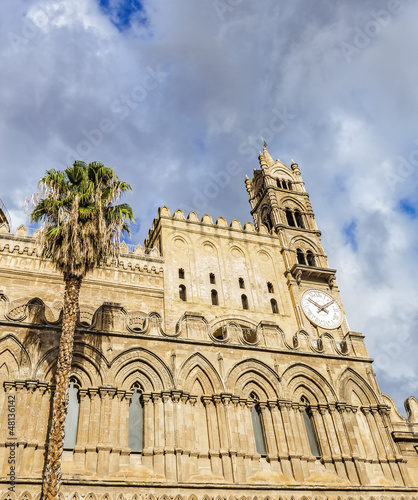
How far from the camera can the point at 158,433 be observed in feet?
55.0

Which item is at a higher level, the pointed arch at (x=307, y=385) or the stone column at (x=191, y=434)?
the pointed arch at (x=307, y=385)

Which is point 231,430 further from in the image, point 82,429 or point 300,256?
point 300,256

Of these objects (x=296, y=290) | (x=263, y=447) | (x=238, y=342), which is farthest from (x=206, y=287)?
(x=263, y=447)

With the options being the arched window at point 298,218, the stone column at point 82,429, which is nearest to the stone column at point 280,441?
the stone column at point 82,429

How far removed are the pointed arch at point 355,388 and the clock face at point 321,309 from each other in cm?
1224

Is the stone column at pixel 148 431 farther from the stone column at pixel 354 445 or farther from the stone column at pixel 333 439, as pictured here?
the stone column at pixel 354 445

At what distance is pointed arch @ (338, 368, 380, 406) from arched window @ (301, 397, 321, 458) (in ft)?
5.23

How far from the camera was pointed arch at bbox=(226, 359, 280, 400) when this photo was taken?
19.0 metres

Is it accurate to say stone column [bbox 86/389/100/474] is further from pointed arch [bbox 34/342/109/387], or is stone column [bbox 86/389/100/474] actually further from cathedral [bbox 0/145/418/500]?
pointed arch [bbox 34/342/109/387]

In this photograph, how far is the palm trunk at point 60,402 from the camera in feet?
41.5

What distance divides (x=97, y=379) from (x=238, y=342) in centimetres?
606

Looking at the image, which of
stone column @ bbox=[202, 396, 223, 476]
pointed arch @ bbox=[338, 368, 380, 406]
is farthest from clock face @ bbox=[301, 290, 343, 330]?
stone column @ bbox=[202, 396, 223, 476]

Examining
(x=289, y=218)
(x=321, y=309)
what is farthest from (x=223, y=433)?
(x=289, y=218)

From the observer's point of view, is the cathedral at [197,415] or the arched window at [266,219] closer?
the cathedral at [197,415]
